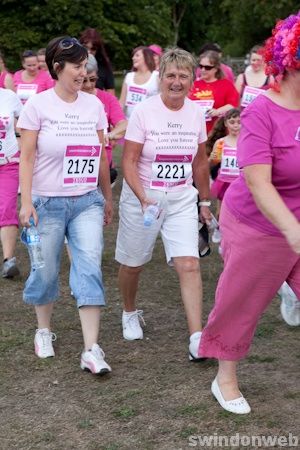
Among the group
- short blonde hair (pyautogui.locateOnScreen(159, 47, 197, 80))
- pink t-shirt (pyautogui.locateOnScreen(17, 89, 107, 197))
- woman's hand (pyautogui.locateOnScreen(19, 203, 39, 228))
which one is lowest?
woman's hand (pyautogui.locateOnScreen(19, 203, 39, 228))

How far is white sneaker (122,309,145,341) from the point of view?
5.40 meters

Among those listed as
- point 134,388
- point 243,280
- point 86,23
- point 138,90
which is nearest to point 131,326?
point 134,388

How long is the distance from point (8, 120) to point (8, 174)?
44 centimetres

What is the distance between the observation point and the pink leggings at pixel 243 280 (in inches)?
150

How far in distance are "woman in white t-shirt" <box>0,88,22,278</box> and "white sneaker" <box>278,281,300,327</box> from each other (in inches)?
95.2

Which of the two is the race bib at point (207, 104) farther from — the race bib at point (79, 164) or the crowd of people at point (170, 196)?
the race bib at point (79, 164)

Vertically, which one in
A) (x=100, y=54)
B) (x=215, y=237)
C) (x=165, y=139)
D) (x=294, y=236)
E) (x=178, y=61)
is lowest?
(x=215, y=237)

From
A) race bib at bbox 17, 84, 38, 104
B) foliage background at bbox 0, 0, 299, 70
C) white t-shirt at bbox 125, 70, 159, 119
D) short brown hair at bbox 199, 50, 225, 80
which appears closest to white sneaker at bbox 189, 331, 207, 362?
short brown hair at bbox 199, 50, 225, 80

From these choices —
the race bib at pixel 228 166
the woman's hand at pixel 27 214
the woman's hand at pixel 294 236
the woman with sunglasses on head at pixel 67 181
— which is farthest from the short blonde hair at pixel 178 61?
the race bib at pixel 228 166

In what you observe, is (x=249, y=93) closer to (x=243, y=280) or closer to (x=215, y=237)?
(x=215, y=237)

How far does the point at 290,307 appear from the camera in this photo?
Result: 5.46 m

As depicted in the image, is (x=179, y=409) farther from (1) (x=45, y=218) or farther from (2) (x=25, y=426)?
(1) (x=45, y=218)

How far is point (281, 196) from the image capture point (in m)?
3.69

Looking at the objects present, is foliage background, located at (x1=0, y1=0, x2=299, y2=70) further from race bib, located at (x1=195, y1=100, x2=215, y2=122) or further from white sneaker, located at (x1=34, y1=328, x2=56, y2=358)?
white sneaker, located at (x1=34, y1=328, x2=56, y2=358)
